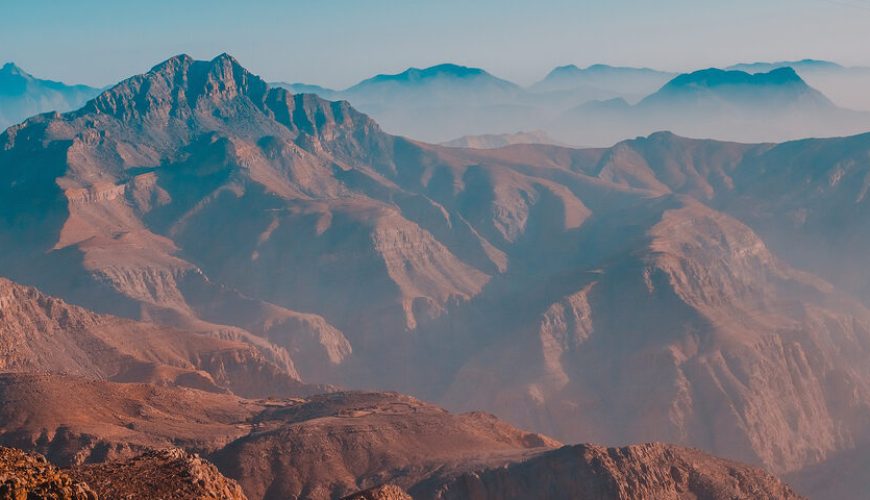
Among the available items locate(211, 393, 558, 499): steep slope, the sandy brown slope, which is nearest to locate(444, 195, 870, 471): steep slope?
the sandy brown slope

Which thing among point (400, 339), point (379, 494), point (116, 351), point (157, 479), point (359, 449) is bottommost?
point (400, 339)

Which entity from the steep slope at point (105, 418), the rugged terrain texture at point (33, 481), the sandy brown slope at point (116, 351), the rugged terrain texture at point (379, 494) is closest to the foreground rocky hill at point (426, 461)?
the steep slope at point (105, 418)

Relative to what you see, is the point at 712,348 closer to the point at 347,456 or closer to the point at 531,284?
the point at 531,284

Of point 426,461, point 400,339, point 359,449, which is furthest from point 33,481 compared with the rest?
point 400,339

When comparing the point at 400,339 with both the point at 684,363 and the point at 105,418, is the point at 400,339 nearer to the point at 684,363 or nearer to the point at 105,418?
the point at 684,363

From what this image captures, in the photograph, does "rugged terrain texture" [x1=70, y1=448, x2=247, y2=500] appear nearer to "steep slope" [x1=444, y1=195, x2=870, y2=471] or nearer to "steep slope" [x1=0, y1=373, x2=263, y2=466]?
"steep slope" [x1=0, y1=373, x2=263, y2=466]

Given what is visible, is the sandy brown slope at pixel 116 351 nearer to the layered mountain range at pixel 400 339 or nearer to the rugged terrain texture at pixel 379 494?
the layered mountain range at pixel 400 339

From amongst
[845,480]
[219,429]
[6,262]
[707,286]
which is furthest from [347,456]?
[6,262]

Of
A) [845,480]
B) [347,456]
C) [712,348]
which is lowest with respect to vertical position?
[845,480]
